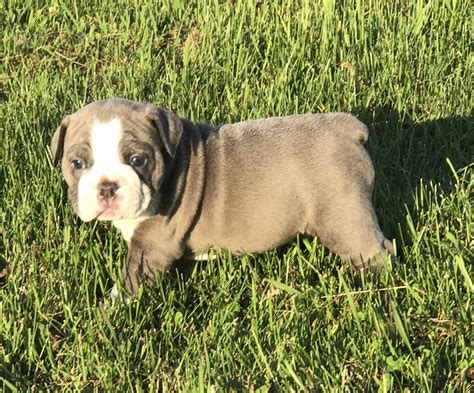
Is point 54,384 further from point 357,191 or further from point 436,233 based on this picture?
point 436,233

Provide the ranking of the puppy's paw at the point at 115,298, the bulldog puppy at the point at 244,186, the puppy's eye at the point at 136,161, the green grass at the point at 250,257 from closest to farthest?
the green grass at the point at 250,257
the puppy's eye at the point at 136,161
the bulldog puppy at the point at 244,186
the puppy's paw at the point at 115,298

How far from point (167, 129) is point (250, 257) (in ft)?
3.03

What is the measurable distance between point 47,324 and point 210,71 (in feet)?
9.03

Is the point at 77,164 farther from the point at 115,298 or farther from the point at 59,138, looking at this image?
the point at 115,298

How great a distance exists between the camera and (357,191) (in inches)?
165

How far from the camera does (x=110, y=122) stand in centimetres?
394

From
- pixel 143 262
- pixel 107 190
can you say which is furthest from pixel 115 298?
pixel 107 190

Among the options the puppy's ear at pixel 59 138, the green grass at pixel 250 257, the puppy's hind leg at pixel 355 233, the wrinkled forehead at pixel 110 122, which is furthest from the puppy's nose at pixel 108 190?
the puppy's hind leg at pixel 355 233

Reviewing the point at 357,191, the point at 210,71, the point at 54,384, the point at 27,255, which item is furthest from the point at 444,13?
the point at 54,384

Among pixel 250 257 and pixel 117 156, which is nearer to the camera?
pixel 117 156

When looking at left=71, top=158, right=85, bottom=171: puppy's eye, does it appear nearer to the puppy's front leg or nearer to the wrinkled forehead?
the wrinkled forehead

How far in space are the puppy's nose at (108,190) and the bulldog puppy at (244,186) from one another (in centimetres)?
20

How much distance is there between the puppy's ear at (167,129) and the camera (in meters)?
4.02

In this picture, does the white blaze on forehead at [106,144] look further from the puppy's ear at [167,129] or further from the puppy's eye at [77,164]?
the puppy's ear at [167,129]
